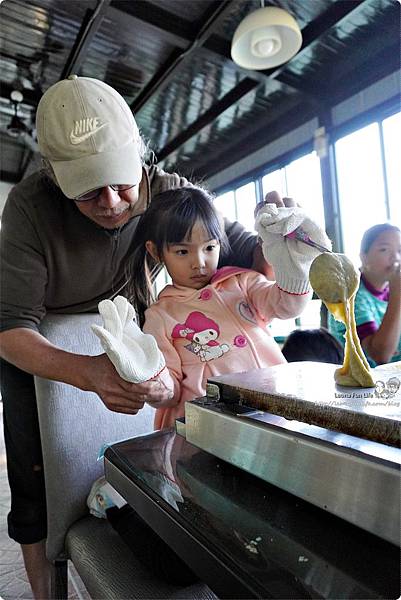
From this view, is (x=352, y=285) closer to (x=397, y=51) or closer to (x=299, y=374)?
(x=299, y=374)

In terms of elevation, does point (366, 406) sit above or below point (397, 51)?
below

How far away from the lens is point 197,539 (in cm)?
37

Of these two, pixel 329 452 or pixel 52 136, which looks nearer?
pixel 329 452

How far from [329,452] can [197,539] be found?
139 millimetres

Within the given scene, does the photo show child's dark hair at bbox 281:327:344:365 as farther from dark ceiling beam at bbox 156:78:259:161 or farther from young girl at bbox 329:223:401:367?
dark ceiling beam at bbox 156:78:259:161

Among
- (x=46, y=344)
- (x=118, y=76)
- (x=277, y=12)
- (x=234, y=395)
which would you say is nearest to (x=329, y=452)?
(x=234, y=395)

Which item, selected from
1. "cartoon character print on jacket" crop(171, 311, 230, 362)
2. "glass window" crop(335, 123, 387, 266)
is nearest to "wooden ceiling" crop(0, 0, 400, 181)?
"glass window" crop(335, 123, 387, 266)

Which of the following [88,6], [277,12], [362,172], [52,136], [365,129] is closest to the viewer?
[52,136]

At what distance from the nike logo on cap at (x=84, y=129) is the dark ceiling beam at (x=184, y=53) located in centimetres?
213

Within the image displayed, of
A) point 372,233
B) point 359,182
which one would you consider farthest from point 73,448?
point 359,182

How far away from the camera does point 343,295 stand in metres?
0.45

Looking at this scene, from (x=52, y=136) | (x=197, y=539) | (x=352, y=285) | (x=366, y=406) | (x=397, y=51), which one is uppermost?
(x=397, y=51)

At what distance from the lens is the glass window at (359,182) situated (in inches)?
93.0

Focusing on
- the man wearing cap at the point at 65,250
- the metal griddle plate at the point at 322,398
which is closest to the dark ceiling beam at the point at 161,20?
the man wearing cap at the point at 65,250
